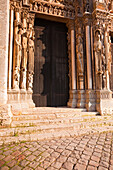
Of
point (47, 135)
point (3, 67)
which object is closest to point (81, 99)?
point (47, 135)

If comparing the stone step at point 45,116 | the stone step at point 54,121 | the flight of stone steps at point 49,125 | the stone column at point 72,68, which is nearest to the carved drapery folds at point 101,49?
the stone column at point 72,68

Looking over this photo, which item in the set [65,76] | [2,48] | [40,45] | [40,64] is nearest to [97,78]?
[65,76]

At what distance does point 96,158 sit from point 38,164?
3.83 feet

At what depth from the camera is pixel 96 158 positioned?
7.36ft

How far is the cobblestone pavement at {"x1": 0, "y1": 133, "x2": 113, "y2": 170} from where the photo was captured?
2006mm

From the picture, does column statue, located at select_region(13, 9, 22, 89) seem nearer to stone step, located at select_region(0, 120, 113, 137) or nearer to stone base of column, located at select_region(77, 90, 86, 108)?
stone step, located at select_region(0, 120, 113, 137)

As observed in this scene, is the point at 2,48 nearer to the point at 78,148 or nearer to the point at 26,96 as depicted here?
the point at 26,96

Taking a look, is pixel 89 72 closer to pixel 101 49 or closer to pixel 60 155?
pixel 101 49

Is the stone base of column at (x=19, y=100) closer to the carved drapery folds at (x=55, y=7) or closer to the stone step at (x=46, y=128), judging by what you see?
the stone step at (x=46, y=128)

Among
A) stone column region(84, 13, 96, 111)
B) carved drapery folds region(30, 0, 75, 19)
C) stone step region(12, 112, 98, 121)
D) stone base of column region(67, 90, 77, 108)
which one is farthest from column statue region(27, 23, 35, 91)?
stone column region(84, 13, 96, 111)

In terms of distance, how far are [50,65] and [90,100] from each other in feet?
9.29

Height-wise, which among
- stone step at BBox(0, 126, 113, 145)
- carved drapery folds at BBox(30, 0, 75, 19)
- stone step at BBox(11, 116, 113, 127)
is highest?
carved drapery folds at BBox(30, 0, 75, 19)

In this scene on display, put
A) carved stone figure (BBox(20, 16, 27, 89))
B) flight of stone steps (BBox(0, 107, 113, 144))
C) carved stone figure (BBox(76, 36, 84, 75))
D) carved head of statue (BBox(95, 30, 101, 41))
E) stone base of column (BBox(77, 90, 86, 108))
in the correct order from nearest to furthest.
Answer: flight of stone steps (BBox(0, 107, 113, 144)) < carved stone figure (BBox(20, 16, 27, 89)) < stone base of column (BBox(77, 90, 86, 108)) < carved head of statue (BBox(95, 30, 101, 41)) < carved stone figure (BBox(76, 36, 84, 75))

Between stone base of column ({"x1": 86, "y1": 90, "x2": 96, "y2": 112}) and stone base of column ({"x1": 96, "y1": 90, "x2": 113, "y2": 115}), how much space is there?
0.17 m
